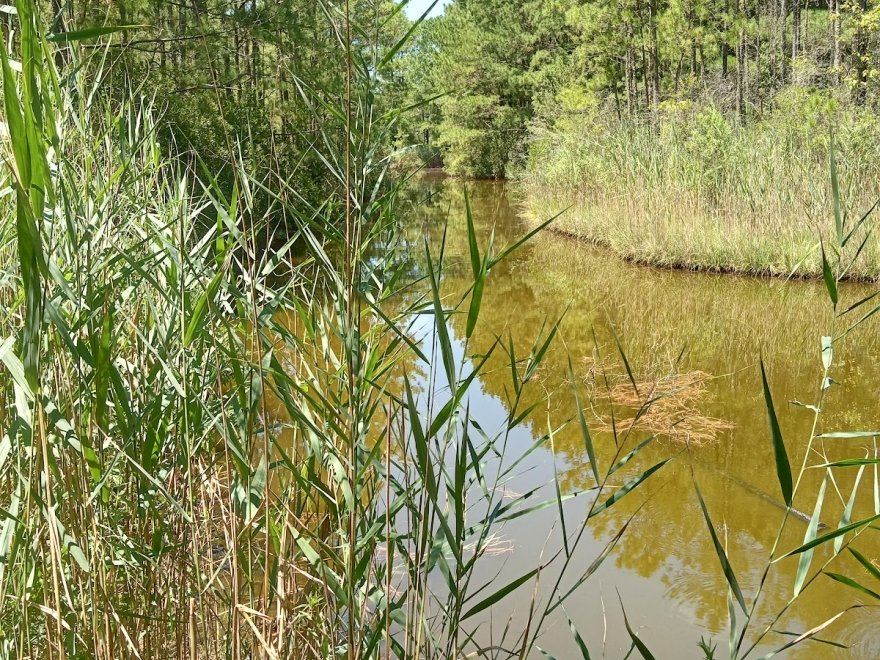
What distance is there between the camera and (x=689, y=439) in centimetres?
389

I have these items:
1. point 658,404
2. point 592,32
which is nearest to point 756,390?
point 658,404

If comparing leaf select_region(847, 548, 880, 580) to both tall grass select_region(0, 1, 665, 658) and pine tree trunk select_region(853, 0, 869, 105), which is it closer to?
tall grass select_region(0, 1, 665, 658)

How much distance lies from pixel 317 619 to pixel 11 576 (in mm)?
554

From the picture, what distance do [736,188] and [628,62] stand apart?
9.52 m

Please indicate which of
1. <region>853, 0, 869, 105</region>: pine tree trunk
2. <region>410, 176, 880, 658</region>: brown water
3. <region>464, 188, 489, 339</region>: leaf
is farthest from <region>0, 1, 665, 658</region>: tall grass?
<region>853, 0, 869, 105</region>: pine tree trunk

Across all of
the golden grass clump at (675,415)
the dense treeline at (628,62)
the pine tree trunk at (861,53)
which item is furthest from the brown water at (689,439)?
the pine tree trunk at (861,53)

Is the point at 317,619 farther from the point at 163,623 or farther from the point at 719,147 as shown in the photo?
the point at 719,147

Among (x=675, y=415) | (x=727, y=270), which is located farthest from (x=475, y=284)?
(x=727, y=270)

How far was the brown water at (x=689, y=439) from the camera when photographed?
2.44 m

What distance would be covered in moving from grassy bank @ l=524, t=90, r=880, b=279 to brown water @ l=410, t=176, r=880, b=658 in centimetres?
28

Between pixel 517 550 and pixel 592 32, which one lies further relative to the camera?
pixel 592 32

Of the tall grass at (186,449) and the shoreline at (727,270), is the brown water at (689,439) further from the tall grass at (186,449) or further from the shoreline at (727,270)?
the tall grass at (186,449)

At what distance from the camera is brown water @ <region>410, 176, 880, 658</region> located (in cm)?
244

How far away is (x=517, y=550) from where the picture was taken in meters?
2.81
